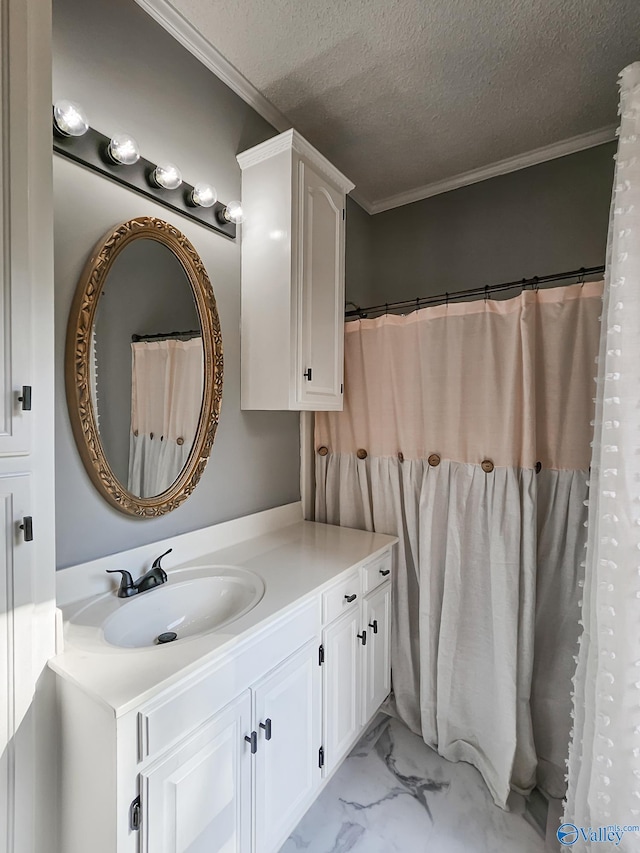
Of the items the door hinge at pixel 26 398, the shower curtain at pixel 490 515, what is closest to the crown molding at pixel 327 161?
the shower curtain at pixel 490 515

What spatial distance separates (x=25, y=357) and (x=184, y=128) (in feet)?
3.65

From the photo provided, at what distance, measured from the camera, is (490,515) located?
1.63 metres

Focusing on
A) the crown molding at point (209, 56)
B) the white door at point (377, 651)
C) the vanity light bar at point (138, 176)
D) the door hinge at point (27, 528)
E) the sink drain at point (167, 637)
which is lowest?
the white door at point (377, 651)

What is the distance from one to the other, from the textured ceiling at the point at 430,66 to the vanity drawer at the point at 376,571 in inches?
76.4

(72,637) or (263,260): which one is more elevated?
(263,260)

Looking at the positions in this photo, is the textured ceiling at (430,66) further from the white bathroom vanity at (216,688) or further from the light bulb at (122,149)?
the white bathroom vanity at (216,688)

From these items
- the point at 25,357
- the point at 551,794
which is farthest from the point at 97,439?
the point at 551,794

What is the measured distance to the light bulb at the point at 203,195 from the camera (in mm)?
1468

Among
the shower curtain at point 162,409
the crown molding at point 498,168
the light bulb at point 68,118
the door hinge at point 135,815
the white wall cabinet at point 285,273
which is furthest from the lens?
the crown molding at point 498,168

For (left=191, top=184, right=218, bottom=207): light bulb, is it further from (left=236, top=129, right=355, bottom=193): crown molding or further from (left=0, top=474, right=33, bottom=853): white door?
(left=0, top=474, right=33, bottom=853): white door

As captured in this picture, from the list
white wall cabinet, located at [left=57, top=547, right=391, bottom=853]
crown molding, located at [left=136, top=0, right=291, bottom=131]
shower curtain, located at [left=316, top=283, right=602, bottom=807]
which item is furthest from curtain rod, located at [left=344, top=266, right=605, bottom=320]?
white wall cabinet, located at [left=57, top=547, right=391, bottom=853]

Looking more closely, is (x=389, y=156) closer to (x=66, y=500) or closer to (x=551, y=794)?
(x=66, y=500)

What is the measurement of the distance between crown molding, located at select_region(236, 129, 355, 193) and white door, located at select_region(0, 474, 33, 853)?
1.43m

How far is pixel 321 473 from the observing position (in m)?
2.13
